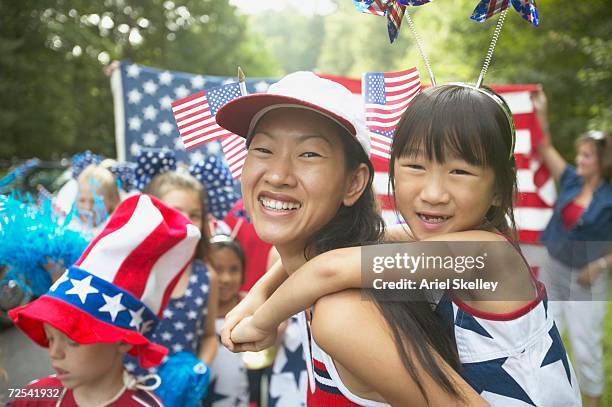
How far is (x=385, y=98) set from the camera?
186cm

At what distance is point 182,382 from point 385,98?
149 cm

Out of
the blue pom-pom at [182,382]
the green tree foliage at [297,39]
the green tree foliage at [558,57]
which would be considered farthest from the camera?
the green tree foliage at [297,39]

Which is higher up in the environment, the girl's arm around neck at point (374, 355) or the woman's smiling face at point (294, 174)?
the woman's smiling face at point (294, 174)

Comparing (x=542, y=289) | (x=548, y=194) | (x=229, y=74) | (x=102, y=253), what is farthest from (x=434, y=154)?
(x=229, y=74)

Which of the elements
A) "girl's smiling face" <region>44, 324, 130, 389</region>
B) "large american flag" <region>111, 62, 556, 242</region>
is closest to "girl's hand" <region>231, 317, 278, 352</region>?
"girl's smiling face" <region>44, 324, 130, 389</region>

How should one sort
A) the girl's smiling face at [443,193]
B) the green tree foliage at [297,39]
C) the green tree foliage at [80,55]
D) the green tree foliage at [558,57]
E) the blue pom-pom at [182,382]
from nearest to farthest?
1. the girl's smiling face at [443,193]
2. the blue pom-pom at [182,382]
3. the green tree foliage at [558,57]
4. the green tree foliage at [80,55]
5. the green tree foliage at [297,39]

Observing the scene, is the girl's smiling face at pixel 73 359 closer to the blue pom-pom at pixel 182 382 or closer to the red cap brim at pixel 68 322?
the red cap brim at pixel 68 322

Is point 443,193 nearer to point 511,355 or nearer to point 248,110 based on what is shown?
point 511,355

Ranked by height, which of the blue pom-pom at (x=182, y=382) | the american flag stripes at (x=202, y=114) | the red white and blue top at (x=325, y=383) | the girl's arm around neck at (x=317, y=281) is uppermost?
the american flag stripes at (x=202, y=114)

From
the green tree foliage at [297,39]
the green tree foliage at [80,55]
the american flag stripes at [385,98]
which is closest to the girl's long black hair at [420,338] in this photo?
the american flag stripes at [385,98]

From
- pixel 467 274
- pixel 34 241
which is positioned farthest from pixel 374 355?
pixel 34 241

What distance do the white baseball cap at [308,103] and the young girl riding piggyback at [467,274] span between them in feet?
0.47

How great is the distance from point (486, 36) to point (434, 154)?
14425 millimetres

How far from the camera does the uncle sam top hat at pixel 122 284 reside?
6.73 ft
